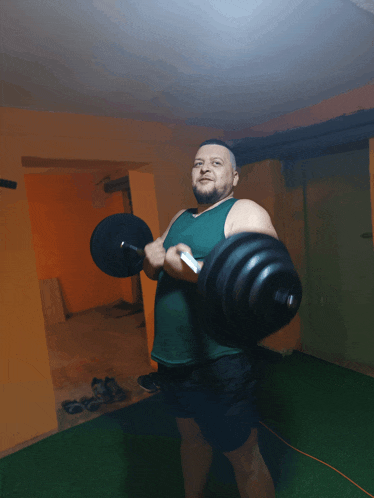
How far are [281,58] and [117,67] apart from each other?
784mm

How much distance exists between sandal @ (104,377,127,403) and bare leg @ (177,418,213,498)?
1189 millimetres

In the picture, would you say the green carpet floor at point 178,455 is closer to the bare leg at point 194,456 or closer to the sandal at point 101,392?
the sandal at point 101,392

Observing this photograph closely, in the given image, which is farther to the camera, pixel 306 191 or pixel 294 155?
Answer: pixel 306 191

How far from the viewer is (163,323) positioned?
3.86 ft

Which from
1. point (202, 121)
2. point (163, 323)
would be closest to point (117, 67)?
point (202, 121)

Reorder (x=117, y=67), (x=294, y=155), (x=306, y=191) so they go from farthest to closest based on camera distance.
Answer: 1. (x=306, y=191)
2. (x=294, y=155)
3. (x=117, y=67)

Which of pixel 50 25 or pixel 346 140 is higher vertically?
pixel 50 25

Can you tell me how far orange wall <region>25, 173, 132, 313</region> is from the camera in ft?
14.7

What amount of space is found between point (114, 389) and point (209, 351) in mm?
1661

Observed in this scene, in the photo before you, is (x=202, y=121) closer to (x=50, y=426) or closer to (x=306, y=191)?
(x=306, y=191)

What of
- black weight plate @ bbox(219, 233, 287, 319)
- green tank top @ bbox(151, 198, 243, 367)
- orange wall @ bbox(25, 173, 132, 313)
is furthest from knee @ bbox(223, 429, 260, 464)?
orange wall @ bbox(25, 173, 132, 313)

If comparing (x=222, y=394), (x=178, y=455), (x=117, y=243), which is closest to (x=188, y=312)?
(x=222, y=394)

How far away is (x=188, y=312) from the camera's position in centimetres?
113

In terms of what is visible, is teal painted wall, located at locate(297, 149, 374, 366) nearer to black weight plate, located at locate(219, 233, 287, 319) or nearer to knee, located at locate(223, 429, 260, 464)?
knee, located at locate(223, 429, 260, 464)
